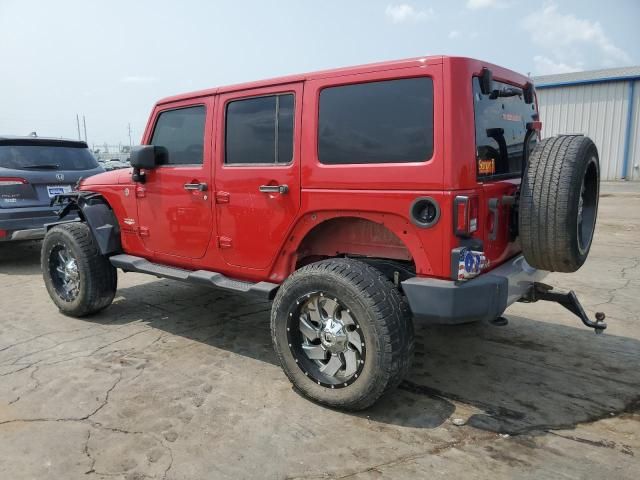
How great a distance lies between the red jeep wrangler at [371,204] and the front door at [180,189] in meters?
0.02

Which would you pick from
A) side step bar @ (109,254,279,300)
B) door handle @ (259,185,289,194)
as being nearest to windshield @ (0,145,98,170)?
side step bar @ (109,254,279,300)

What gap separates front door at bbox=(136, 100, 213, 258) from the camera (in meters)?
3.85

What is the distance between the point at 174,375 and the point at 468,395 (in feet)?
6.84

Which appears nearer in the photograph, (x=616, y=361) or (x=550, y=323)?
(x=616, y=361)

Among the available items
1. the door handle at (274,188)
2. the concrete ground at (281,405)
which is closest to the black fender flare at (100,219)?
the concrete ground at (281,405)

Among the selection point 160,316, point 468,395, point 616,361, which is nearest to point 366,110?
point 468,395

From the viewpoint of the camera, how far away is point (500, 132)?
10.2 ft

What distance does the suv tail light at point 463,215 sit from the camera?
8.59ft

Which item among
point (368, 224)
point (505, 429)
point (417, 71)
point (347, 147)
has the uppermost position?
point (417, 71)

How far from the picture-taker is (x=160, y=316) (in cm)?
490

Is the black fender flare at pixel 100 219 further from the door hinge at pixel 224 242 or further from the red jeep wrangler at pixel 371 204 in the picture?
the door hinge at pixel 224 242

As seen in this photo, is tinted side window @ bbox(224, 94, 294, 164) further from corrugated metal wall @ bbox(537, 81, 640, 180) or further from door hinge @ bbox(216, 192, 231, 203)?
corrugated metal wall @ bbox(537, 81, 640, 180)

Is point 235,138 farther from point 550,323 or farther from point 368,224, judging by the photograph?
point 550,323

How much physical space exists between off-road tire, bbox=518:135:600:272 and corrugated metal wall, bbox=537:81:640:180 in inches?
850
